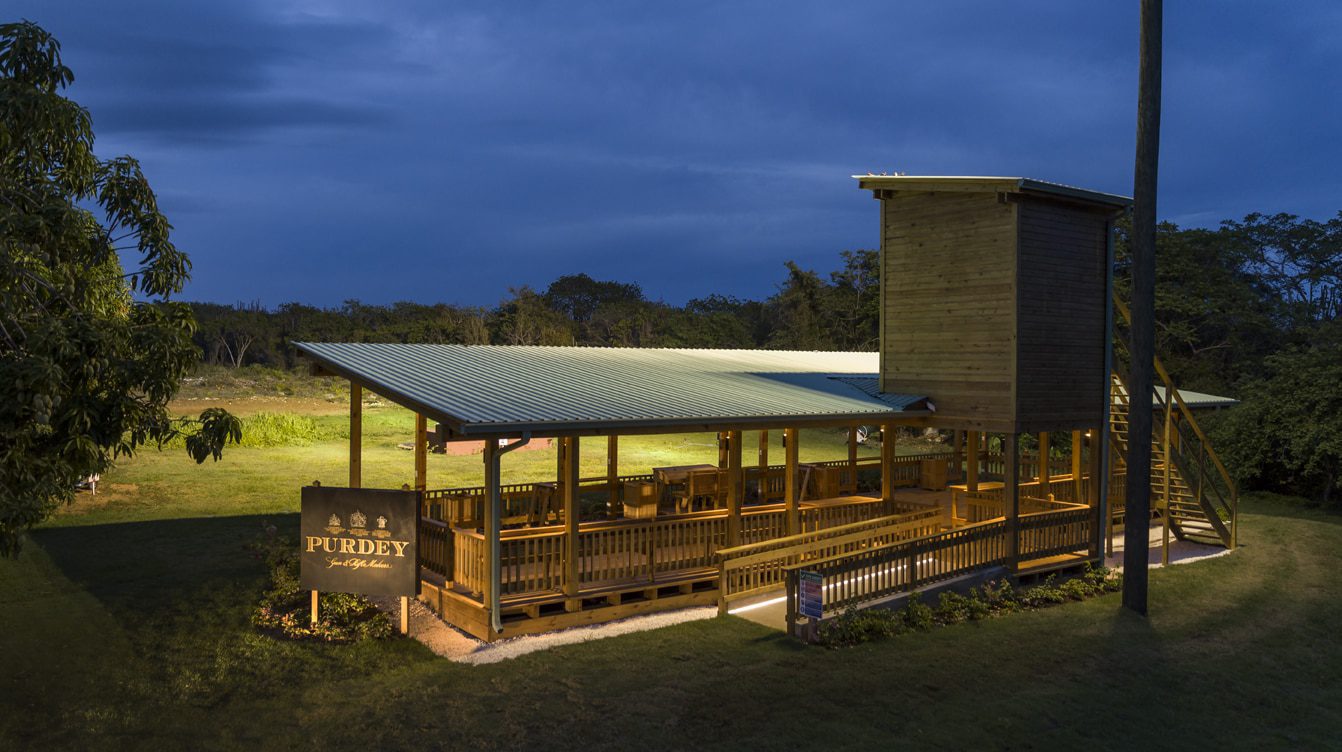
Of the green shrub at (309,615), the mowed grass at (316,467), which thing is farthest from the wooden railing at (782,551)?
the mowed grass at (316,467)

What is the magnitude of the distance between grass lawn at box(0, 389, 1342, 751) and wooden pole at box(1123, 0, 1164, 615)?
1084 millimetres

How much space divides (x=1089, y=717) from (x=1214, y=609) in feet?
21.2

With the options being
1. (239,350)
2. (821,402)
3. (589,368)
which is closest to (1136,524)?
(821,402)

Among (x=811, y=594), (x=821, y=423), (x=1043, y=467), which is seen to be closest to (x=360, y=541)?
(x=811, y=594)

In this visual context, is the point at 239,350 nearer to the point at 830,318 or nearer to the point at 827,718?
the point at 830,318

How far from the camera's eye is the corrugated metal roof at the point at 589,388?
11586mm

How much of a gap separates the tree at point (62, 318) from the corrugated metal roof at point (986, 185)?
11976 mm

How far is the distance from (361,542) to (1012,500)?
34.0ft

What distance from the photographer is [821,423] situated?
1472cm

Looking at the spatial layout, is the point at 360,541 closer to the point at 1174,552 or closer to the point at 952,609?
the point at 952,609

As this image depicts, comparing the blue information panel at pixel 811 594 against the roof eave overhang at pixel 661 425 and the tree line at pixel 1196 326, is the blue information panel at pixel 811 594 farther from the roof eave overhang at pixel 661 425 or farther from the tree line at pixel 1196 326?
the tree line at pixel 1196 326

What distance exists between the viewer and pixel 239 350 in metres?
79.4

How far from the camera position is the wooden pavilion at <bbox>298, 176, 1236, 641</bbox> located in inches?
483

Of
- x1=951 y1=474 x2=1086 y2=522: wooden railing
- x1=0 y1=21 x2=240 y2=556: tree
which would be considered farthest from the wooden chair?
x1=0 y1=21 x2=240 y2=556: tree
